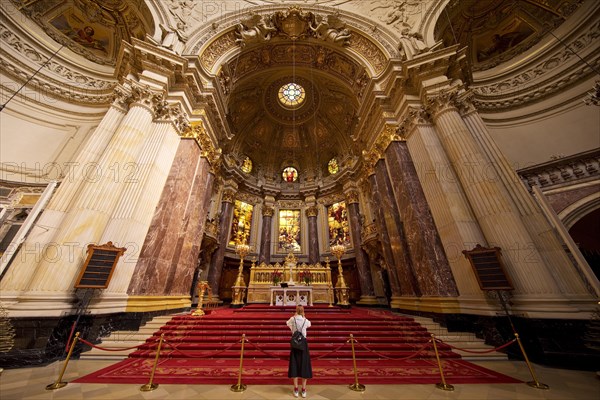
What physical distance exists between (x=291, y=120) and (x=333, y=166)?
540 centimetres

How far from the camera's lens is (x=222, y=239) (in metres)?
13.2

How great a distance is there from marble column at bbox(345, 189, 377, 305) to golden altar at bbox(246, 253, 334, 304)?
10.6ft

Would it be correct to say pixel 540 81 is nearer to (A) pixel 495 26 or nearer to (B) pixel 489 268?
(A) pixel 495 26

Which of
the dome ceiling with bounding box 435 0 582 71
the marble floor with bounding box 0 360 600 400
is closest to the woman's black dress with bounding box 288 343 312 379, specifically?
the marble floor with bounding box 0 360 600 400

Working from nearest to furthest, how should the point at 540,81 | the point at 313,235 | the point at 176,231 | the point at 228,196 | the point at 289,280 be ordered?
the point at 176,231
the point at 540,81
the point at 289,280
the point at 228,196
the point at 313,235

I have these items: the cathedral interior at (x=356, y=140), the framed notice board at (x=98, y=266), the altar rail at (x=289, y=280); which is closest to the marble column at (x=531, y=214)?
the cathedral interior at (x=356, y=140)

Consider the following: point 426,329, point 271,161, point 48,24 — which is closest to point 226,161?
point 271,161

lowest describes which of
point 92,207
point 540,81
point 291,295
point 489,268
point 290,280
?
point 291,295

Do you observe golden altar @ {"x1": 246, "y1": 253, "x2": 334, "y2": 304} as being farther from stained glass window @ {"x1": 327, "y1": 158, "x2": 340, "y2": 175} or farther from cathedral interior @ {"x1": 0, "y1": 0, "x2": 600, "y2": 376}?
stained glass window @ {"x1": 327, "y1": 158, "x2": 340, "y2": 175}

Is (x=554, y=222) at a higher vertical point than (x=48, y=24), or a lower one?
Result: lower

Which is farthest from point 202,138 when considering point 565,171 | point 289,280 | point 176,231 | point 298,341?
point 565,171

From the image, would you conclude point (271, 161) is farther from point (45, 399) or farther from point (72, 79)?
point (45, 399)

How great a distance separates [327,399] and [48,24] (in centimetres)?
1614

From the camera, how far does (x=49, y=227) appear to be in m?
5.20
